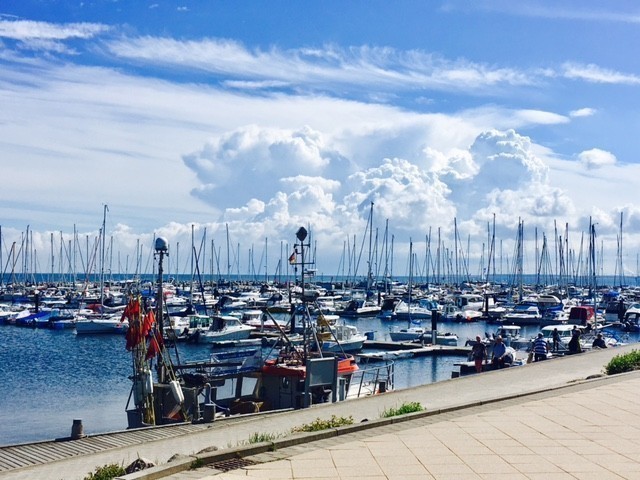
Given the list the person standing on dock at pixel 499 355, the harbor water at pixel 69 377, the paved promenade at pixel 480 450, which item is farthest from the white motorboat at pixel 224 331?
the paved promenade at pixel 480 450

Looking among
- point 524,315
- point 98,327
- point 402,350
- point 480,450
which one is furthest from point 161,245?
point 524,315

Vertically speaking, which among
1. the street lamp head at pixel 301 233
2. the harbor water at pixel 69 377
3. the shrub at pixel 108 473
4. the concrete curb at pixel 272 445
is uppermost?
the street lamp head at pixel 301 233

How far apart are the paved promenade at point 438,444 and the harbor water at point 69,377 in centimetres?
1486

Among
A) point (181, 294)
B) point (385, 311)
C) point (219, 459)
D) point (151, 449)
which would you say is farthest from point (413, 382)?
point (181, 294)

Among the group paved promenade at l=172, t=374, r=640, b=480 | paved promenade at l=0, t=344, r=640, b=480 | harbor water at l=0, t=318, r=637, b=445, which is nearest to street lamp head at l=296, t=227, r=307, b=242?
paved promenade at l=0, t=344, r=640, b=480

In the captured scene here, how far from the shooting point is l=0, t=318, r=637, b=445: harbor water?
3318 centimetres

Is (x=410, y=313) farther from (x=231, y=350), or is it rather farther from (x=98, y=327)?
(x=98, y=327)

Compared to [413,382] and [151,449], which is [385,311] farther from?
[151,449]

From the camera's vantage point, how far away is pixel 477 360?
103 feet

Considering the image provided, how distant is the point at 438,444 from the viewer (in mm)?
13062

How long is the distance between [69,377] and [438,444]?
38833 mm

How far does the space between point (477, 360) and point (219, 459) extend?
2088 centimetres

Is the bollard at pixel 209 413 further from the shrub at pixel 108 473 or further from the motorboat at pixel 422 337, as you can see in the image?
the motorboat at pixel 422 337

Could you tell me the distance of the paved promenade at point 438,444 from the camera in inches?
446
